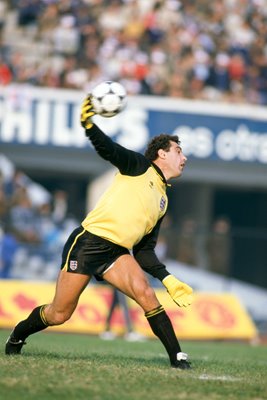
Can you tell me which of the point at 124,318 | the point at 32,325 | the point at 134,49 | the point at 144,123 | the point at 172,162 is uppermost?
the point at 134,49

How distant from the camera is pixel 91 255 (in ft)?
27.9

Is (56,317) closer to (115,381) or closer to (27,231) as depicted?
(115,381)

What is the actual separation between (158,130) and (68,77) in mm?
2430

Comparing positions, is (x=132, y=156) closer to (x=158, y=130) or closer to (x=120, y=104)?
(x=120, y=104)

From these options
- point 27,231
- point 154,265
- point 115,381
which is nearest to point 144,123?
point 27,231

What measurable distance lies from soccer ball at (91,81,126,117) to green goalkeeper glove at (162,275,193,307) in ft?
5.35

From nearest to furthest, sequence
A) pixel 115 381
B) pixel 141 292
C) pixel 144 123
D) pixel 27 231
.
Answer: pixel 115 381, pixel 141 292, pixel 27 231, pixel 144 123

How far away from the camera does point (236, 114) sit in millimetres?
23594

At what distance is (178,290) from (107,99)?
1863mm

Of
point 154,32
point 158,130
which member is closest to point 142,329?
point 158,130

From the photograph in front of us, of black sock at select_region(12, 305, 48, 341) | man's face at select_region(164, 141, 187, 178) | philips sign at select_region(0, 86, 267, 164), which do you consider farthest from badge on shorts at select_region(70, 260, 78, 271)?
philips sign at select_region(0, 86, 267, 164)

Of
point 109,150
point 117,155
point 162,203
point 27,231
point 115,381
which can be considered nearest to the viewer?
point 115,381

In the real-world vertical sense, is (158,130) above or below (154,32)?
below

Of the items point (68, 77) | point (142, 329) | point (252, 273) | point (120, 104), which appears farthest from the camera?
point (252, 273)
